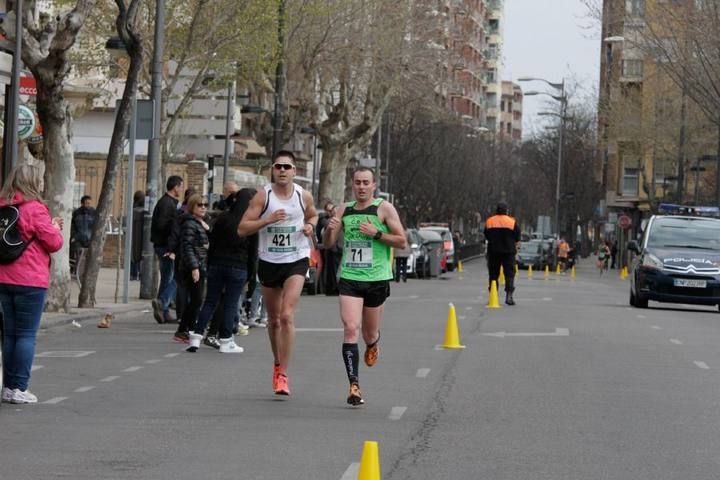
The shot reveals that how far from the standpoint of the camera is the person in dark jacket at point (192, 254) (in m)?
20.0

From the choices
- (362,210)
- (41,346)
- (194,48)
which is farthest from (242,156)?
(362,210)

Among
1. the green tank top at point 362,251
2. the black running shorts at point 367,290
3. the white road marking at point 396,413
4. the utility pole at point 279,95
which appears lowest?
the white road marking at point 396,413

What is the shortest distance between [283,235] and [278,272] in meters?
0.31

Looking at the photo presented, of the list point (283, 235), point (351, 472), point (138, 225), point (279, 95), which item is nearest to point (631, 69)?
point (279, 95)

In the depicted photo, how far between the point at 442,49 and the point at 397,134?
3689 cm

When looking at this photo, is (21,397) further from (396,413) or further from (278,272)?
(396,413)

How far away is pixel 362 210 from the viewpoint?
45.6 ft

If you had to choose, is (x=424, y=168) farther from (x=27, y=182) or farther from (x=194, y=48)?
(x=27, y=182)

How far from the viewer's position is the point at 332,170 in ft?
209

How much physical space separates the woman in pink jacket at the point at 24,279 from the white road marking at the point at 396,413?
271cm

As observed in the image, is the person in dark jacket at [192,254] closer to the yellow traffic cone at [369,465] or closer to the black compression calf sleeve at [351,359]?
the black compression calf sleeve at [351,359]

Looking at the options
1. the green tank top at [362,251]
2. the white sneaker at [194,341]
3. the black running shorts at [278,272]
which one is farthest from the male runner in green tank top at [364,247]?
the white sneaker at [194,341]

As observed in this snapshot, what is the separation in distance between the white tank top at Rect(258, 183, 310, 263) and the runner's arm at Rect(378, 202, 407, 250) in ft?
2.81

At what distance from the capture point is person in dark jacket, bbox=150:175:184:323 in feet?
79.0
